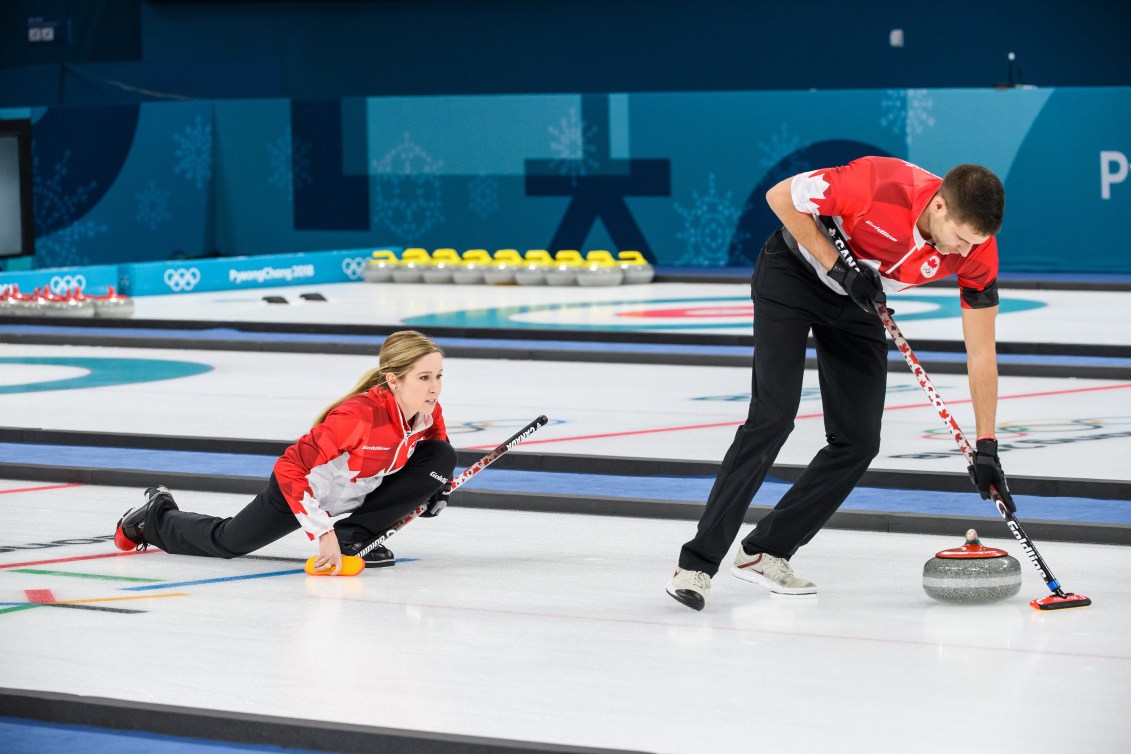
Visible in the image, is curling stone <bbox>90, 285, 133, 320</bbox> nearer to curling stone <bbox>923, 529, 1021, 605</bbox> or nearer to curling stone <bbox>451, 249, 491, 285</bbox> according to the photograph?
curling stone <bbox>451, 249, 491, 285</bbox>

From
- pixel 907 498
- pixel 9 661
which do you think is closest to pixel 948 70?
pixel 907 498

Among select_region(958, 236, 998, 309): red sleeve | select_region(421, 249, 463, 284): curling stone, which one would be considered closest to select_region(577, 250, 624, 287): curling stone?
select_region(421, 249, 463, 284): curling stone

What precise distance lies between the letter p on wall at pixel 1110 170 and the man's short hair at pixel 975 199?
11.4 metres

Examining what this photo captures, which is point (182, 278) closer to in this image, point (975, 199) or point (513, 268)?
point (513, 268)

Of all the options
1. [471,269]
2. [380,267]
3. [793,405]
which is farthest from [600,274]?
[793,405]

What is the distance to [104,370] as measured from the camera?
32.4 feet

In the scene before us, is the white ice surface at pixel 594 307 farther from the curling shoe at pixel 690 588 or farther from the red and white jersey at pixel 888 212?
the curling shoe at pixel 690 588

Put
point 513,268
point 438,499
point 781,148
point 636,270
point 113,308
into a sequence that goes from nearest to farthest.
→ point 438,499
point 113,308
point 636,270
point 513,268
point 781,148

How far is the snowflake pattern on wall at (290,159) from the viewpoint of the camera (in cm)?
1741

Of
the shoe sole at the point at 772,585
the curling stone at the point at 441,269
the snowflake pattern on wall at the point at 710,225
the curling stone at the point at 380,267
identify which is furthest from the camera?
the snowflake pattern on wall at the point at 710,225

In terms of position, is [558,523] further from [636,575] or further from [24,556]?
[24,556]

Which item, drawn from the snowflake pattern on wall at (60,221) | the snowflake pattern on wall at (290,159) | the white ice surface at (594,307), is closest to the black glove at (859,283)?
the white ice surface at (594,307)

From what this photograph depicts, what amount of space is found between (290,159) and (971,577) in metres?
14.0

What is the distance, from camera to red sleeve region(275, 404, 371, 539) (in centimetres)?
457
